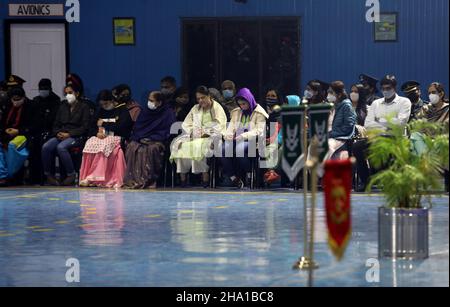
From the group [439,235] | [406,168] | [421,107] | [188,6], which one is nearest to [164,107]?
[188,6]

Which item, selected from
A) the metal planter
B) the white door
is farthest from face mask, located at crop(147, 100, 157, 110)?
the metal planter

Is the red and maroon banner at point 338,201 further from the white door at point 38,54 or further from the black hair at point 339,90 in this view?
the white door at point 38,54

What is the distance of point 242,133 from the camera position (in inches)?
592

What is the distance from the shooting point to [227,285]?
25.3ft

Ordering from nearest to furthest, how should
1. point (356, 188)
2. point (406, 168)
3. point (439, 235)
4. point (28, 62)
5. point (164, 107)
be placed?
1. point (406, 168)
2. point (439, 235)
3. point (356, 188)
4. point (164, 107)
5. point (28, 62)

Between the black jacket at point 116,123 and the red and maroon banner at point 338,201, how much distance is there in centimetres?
1026

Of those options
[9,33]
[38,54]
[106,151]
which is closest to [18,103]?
[106,151]

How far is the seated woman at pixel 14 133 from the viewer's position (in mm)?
15898

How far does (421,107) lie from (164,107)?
3.62m

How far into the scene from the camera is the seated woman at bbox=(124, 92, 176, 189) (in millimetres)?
15398

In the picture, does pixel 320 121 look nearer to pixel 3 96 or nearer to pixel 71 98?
pixel 71 98

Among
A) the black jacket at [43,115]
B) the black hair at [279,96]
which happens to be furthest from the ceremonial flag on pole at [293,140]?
the black jacket at [43,115]

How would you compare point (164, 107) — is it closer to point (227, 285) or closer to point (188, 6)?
point (188, 6)

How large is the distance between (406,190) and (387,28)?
27.7 feet
